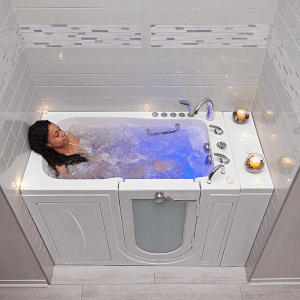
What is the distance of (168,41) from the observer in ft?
7.68

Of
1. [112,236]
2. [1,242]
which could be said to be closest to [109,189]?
[112,236]

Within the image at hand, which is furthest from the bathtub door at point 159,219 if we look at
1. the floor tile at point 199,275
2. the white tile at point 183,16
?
the white tile at point 183,16

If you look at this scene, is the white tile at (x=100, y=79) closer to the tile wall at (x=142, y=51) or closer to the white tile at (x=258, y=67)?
the tile wall at (x=142, y=51)

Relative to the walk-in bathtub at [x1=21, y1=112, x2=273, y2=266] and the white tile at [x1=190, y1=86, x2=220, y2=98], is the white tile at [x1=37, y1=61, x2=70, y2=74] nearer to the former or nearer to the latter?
the walk-in bathtub at [x1=21, y1=112, x2=273, y2=266]

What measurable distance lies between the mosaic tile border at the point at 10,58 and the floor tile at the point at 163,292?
4.86 ft

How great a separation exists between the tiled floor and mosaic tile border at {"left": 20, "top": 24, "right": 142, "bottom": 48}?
1575 millimetres

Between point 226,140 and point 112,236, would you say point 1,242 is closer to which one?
point 112,236

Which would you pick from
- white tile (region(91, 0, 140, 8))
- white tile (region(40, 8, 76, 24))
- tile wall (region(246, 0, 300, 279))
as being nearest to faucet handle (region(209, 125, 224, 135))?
tile wall (region(246, 0, 300, 279))

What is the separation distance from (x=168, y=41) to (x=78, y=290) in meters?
1.79

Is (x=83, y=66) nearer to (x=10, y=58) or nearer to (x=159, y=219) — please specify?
(x=10, y=58)

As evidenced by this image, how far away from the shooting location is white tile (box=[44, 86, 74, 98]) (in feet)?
8.52

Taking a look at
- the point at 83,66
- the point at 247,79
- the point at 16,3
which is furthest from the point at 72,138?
the point at 247,79

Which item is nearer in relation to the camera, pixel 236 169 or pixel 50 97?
pixel 236 169

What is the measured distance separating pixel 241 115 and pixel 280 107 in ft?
1.63
